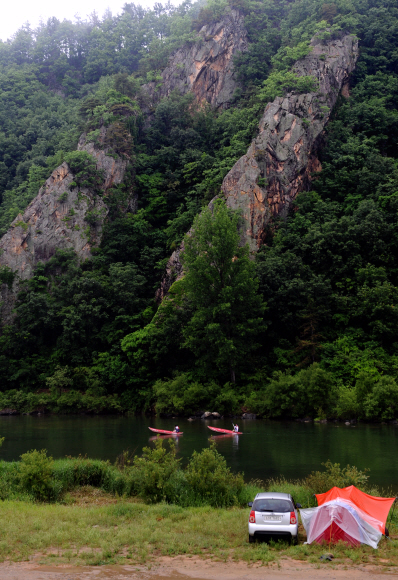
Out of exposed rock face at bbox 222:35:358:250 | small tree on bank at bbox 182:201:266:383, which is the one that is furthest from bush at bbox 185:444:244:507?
exposed rock face at bbox 222:35:358:250

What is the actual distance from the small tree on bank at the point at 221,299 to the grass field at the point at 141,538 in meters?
28.3

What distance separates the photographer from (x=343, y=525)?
1112 centimetres

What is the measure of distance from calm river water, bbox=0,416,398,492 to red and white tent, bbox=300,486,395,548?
626cm

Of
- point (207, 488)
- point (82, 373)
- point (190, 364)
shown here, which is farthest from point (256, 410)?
point (207, 488)

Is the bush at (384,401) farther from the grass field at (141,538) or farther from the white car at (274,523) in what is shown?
the white car at (274,523)

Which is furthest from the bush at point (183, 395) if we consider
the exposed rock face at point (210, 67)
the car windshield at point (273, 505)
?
the exposed rock face at point (210, 67)

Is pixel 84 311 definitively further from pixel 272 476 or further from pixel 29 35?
pixel 29 35

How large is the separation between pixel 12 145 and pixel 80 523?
7293 cm

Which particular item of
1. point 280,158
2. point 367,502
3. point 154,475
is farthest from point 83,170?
point 367,502

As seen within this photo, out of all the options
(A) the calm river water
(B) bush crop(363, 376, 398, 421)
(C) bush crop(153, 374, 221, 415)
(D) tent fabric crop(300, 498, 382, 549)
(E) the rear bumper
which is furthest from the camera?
(C) bush crop(153, 374, 221, 415)

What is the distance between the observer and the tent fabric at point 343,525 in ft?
36.0

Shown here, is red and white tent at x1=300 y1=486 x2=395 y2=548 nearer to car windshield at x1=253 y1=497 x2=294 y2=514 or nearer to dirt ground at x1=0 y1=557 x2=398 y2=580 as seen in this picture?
car windshield at x1=253 y1=497 x2=294 y2=514

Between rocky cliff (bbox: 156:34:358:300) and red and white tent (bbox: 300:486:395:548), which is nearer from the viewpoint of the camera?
red and white tent (bbox: 300:486:395:548)

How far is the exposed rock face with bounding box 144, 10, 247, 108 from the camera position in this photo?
71.4 m
